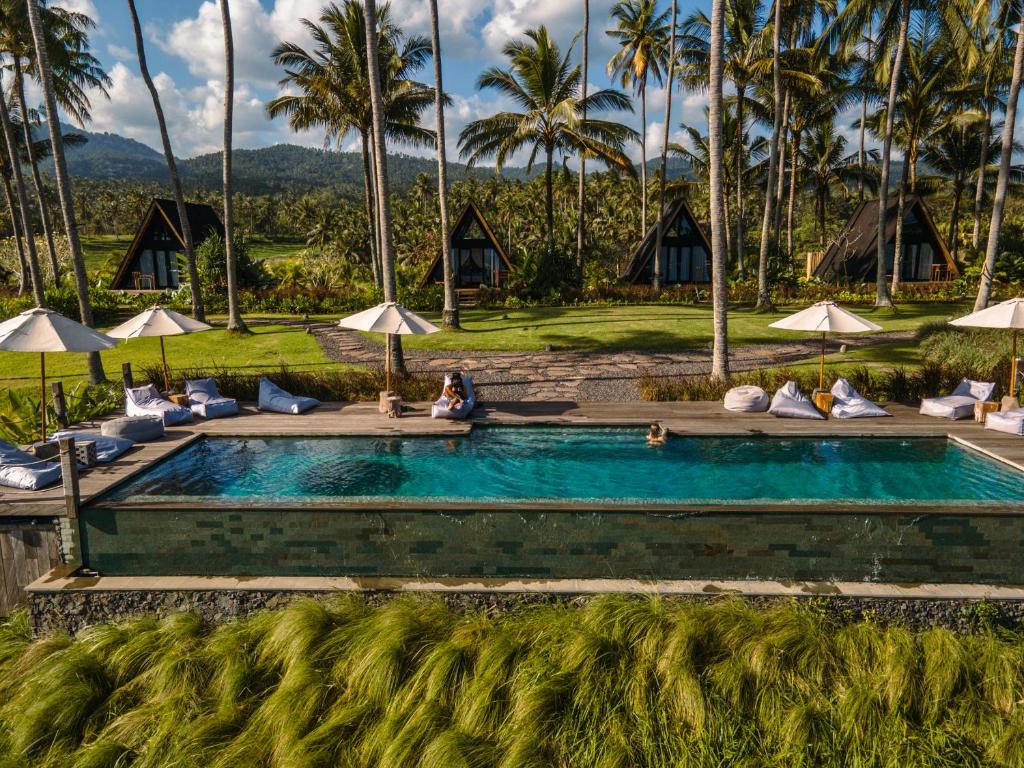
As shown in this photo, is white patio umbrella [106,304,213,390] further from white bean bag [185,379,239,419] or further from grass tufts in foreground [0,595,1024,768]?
grass tufts in foreground [0,595,1024,768]

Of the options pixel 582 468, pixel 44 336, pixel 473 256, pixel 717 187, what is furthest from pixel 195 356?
pixel 473 256

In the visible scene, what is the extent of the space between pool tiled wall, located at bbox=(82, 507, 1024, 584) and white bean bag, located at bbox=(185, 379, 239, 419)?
4.68 m

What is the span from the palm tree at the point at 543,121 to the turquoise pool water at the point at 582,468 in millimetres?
17900

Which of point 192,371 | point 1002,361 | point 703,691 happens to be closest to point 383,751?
point 703,691

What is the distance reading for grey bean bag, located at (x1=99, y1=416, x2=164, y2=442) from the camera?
888 centimetres

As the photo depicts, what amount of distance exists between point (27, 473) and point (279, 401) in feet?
13.9

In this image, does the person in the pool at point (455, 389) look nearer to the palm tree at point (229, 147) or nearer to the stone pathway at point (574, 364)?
the stone pathway at point (574, 364)

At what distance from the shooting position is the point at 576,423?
33.4 feet

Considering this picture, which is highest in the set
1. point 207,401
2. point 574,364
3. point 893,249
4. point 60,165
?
point 60,165

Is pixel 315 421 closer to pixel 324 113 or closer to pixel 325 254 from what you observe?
pixel 324 113

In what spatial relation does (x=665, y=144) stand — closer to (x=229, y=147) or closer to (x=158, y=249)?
(x=229, y=147)

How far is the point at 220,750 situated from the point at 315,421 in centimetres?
587

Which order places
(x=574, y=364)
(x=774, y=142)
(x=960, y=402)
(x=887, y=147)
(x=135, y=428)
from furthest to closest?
(x=887, y=147) → (x=774, y=142) → (x=574, y=364) → (x=960, y=402) → (x=135, y=428)

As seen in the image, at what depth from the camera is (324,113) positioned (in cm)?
2505
